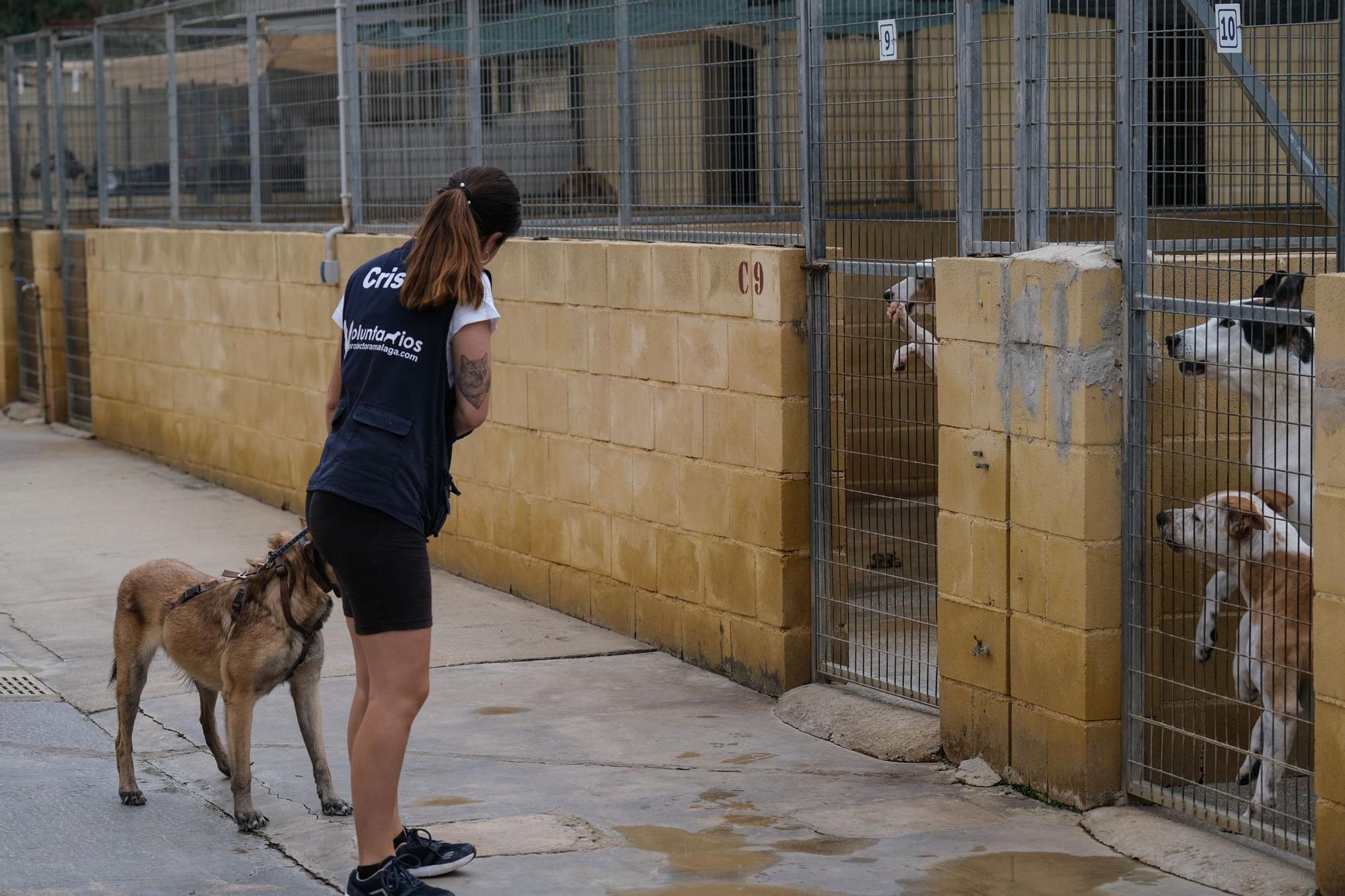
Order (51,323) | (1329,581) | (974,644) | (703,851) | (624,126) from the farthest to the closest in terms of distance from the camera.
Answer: (51,323) → (624,126) → (974,644) → (703,851) → (1329,581)

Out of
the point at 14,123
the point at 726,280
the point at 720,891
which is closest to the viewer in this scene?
the point at 720,891

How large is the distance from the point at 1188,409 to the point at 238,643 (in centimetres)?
306

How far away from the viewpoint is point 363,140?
34.6ft

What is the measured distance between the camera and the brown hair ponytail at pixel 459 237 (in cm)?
465

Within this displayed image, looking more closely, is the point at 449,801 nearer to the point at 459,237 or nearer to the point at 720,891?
the point at 720,891

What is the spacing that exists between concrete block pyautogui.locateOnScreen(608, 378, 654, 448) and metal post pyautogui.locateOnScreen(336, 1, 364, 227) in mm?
3024

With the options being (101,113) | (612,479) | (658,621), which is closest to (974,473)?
(658,621)

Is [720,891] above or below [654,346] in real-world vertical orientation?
below

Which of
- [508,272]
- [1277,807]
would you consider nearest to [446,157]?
[508,272]

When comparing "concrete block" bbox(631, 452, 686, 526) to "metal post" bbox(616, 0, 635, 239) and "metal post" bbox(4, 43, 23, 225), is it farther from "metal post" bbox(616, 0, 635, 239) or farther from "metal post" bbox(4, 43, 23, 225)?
"metal post" bbox(4, 43, 23, 225)

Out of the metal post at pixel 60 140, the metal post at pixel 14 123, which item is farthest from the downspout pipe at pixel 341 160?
the metal post at pixel 14 123

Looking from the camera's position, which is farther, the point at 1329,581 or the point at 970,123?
the point at 970,123

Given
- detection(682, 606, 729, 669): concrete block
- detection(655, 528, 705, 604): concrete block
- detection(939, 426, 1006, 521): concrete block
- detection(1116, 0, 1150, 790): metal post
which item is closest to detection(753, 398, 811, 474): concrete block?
detection(655, 528, 705, 604): concrete block

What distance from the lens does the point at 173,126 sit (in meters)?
13.2
